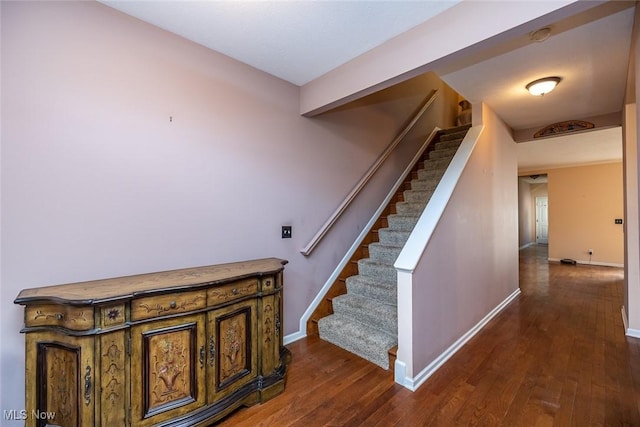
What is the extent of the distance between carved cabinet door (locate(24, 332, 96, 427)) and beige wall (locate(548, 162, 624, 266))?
966cm

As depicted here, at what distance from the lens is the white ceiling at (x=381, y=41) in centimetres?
173

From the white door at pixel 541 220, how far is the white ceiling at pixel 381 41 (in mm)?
9706

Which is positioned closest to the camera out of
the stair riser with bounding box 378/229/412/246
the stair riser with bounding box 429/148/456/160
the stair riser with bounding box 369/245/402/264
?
the stair riser with bounding box 369/245/402/264

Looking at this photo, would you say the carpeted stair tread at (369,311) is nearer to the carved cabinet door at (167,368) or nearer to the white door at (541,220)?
the carved cabinet door at (167,368)

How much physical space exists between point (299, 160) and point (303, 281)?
4.10 feet

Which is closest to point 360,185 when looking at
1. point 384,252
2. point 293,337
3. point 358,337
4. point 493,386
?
point 384,252

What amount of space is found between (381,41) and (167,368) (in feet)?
8.30

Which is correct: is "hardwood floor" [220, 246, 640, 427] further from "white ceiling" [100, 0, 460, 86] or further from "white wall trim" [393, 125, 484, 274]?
"white ceiling" [100, 0, 460, 86]

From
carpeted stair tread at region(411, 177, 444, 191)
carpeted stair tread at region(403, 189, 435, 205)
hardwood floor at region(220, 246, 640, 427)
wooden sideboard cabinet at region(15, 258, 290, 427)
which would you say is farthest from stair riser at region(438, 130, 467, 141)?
wooden sideboard cabinet at region(15, 258, 290, 427)

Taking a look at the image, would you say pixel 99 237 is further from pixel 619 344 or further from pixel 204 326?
pixel 619 344

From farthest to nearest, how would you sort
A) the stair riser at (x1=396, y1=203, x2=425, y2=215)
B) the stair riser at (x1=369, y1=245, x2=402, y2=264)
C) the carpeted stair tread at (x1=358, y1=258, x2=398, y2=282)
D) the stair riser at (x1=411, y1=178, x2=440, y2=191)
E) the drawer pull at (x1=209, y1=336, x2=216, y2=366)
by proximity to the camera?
the stair riser at (x1=411, y1=178, x2=440, y2=191), the stair riser at (x1=396, y1=203, x2=425, y2=215), the stair riser at (x1=369, y1=245, x2=402, y2=264), the carpeted stair tread at (x1=358, y1=258, x2=398, y2=282), the drawer pull at (x1=209, y1=336, x2=216, y2=366)

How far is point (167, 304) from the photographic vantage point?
1.49 metres

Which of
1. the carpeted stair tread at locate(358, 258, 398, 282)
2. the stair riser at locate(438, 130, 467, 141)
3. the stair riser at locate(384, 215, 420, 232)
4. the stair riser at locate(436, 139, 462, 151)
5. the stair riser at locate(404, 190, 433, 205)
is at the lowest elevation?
the carpeted stair tread at locate(358, 258, 398, 282)

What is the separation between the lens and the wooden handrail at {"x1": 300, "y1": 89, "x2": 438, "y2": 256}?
114 inches
